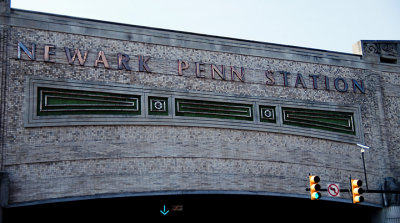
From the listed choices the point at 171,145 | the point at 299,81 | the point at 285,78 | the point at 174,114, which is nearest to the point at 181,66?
the point at 174,114

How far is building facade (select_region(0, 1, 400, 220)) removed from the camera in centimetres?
2486

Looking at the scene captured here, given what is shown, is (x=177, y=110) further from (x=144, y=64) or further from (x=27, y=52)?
(x=27, y=52)

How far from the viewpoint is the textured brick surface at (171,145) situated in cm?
2462

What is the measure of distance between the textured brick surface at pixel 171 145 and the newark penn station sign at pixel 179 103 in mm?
221

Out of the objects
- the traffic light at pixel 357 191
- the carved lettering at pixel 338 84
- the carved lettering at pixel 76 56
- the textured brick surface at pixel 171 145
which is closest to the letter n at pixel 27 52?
the textured brick surface at pixel 171 145

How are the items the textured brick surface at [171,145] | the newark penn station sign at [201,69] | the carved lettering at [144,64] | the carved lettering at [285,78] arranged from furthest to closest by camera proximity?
the carved lettering at [285,78], the carved lettering at [144,64], the newark penn station sign at [201,69], the textured brick surface at [171,145]

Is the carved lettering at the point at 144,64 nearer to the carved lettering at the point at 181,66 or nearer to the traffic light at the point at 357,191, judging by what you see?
the carved lettering at the point at 181,66

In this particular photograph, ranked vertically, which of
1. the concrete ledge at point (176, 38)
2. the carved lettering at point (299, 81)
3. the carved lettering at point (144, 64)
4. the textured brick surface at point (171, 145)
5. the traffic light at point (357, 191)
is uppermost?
the concrete ledge at point (176, 38)

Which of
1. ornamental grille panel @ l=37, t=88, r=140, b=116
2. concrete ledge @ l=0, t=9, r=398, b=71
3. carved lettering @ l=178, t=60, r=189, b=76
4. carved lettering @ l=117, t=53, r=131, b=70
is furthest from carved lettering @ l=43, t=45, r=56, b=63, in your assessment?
carved lettering @ l=178, t=60, r=189, b=76

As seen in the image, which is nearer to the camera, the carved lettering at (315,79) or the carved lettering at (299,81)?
the carved lettering at (299,81)

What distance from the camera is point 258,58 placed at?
30.6 m

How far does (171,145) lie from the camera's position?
26891mm

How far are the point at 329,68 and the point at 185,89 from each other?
9065 millimetres

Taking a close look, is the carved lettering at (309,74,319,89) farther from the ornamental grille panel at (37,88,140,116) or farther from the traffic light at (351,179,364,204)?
the traffic light at (351,179,364,204)
